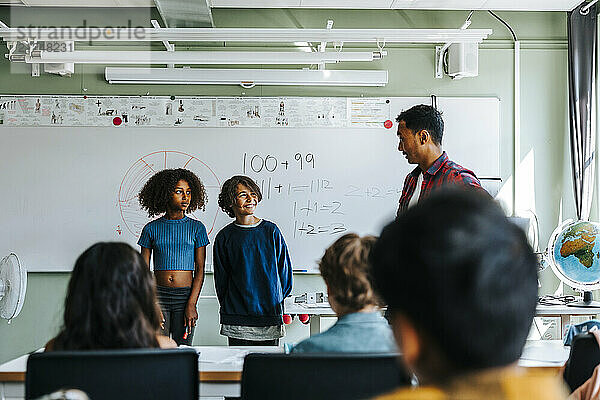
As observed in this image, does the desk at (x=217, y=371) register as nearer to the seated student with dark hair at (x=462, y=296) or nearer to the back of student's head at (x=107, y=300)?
the back of student's head at (x=107, y=300)

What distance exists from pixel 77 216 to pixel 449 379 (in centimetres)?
494

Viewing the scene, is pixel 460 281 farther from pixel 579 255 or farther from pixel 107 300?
pixel 579 255

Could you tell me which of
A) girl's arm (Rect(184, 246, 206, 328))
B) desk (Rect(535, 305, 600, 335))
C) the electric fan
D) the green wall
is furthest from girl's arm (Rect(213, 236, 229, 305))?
desk (Rect(535, 305, 600, 335))

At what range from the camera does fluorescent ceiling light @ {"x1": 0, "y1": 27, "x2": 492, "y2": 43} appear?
13.8 ft

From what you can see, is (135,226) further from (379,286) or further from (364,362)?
(379,286)

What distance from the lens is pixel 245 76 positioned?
4.89 m

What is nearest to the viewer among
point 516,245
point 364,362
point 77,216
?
point 516,245

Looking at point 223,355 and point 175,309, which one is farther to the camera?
point 175,309

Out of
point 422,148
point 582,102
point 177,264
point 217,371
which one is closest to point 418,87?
point 582,102

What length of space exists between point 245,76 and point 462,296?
4338 mm

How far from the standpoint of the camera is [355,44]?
5570 millimetres

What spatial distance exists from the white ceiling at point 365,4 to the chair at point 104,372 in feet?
12.7

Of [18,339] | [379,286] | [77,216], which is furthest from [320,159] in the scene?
[379,286]

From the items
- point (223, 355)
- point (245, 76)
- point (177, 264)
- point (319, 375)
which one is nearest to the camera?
point (319, 375)
